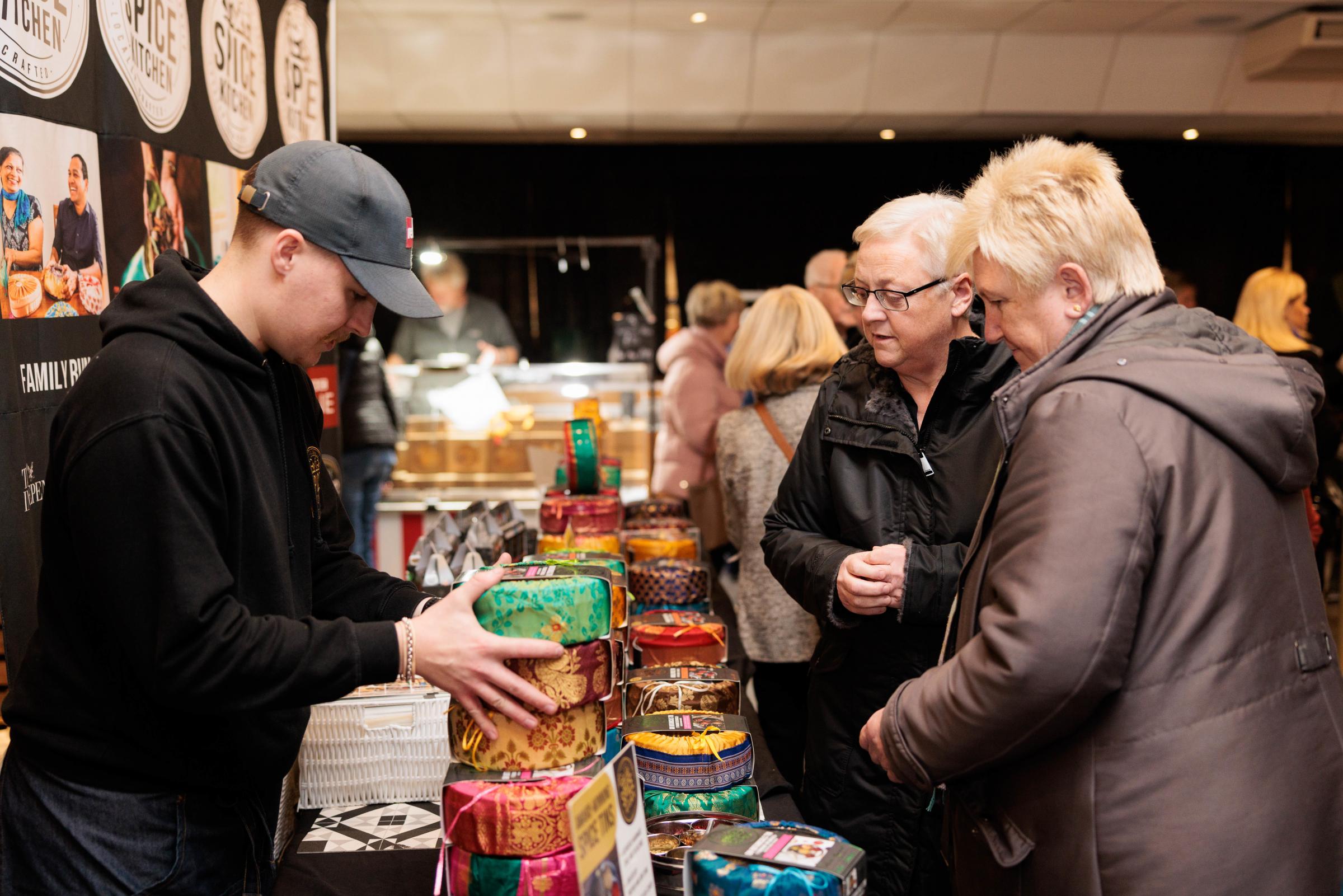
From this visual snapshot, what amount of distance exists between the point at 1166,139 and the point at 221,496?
918 cm

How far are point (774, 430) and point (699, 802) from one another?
1681 mm

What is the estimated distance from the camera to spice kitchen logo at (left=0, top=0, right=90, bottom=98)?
164 centimetres

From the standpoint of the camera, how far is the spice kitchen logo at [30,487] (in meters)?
1.76

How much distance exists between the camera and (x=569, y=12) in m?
6.46

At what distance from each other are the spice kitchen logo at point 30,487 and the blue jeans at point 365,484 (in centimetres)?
344

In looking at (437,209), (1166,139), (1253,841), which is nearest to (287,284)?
(1253,841)

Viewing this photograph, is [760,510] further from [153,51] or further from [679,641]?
[153,51]

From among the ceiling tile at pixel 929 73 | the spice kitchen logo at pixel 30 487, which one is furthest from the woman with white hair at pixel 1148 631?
the ceiling tile at pixel 929 73

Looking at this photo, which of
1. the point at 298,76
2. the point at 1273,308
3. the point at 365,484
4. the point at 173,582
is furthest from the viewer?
the point at 365,484

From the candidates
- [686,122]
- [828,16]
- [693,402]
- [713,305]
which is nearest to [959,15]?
[828,16]

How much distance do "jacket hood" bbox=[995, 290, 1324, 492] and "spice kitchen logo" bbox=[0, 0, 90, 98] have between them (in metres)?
1.59

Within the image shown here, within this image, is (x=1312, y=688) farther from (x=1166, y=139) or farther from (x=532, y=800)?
(x=1166, y=139)

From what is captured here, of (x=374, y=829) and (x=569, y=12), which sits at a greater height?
(x=569, y=12)

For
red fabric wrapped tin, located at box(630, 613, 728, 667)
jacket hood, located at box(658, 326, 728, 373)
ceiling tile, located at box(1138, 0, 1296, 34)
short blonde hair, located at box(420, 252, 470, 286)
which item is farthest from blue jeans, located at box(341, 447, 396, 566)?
ceiling tile, located at box(1138, 0, 1296, 34)
